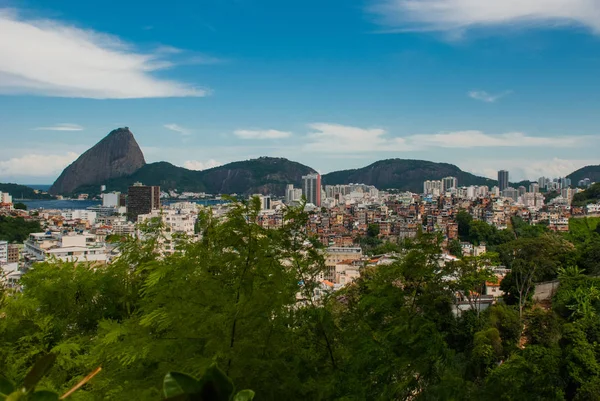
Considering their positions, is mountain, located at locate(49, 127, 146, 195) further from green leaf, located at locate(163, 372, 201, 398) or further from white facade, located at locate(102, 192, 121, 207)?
green leaf, located at locate(163, 372, 201, 398)

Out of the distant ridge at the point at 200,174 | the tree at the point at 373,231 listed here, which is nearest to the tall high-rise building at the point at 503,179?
the distant ridge at the point at 200,174

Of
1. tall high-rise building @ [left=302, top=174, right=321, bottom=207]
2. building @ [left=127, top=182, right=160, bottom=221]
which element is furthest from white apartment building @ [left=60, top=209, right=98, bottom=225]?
tall high-rise building @ [left=302, top=174, right=321, bottom=207]

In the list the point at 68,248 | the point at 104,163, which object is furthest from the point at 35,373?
the point at 104,163

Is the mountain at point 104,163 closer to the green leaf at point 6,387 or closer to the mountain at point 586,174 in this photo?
the mountain at point 586,174

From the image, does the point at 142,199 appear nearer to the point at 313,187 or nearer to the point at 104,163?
the point at 313,187

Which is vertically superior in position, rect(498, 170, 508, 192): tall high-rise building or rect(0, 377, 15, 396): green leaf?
rect(498, 170, 508, 192): tall high-rise building
